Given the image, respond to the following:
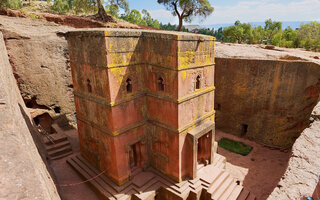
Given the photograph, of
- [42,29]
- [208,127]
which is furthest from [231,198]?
[42,29]

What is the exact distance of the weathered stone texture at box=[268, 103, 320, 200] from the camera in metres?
3.42

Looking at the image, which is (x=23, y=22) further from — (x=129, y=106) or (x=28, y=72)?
(x=129, y=106)

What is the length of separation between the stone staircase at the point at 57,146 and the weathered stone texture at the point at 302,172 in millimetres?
11466

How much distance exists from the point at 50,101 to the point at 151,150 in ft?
30.5

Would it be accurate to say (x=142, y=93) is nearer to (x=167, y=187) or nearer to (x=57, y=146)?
(x=167, y=187)

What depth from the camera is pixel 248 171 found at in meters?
12.4

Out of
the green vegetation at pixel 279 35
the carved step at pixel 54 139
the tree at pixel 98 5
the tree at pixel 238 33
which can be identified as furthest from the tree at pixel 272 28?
the carved step at pixel 54 139

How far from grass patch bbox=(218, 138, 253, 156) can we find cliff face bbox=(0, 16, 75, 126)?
39.2 feet

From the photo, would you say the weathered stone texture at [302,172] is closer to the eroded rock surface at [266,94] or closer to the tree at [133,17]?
the eroded rock surface at [266,94]

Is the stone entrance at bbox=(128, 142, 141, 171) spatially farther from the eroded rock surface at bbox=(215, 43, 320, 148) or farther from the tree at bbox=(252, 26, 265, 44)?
the tree at bbox=(252, 26, 265, 44)

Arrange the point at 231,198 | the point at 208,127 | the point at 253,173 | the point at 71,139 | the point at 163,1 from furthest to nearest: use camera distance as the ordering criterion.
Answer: the point at 163,1 < the point at 71,139 < the point at 253,173 < the point at 208,127 < the point at 231,198

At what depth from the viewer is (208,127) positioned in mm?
9680

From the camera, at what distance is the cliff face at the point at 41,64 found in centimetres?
1313

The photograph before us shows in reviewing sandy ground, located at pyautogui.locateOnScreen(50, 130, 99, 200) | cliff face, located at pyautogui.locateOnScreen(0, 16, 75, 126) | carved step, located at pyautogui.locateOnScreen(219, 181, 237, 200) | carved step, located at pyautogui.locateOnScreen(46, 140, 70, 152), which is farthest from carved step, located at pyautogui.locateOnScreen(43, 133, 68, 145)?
carved step, located at pyautogui.locateOnScreen(219, 181, 237, 200)
